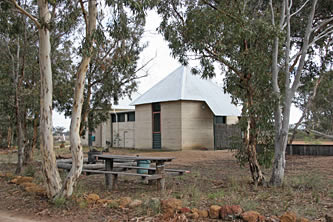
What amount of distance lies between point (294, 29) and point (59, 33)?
31.6ft

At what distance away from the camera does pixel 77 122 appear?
7.39 metres

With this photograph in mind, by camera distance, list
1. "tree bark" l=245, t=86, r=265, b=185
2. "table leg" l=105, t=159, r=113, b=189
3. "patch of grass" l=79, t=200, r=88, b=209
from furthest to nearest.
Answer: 1. "table leg" l=105, t=159, r=113, b=189
2. "tree bark" l=245, t=86, r=265, b=185
3. "patch of grass" l=79, t=200, r=88, b=209

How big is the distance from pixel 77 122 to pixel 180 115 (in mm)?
17518

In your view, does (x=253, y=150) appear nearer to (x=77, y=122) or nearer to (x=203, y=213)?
(x=203, y=213)

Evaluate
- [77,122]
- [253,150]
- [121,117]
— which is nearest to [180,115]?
[121,117]

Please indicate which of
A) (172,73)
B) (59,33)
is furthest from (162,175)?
(172,73)

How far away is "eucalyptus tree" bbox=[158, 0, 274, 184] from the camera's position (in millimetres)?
8867

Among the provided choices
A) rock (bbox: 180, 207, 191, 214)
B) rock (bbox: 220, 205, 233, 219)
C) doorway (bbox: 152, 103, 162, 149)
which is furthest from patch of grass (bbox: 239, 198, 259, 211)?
doorway (bbox: 152, 103, 162, 149)

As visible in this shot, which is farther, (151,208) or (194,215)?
(151,208)

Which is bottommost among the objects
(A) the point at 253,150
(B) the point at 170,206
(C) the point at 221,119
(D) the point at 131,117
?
(B) the point at 170,206

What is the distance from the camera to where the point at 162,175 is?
327 inches

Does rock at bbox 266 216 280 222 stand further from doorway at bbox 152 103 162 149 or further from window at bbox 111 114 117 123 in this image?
window at bbox 111 114 117 123

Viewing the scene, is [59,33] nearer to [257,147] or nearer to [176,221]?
[257,147]

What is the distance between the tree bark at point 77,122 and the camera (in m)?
7.21
